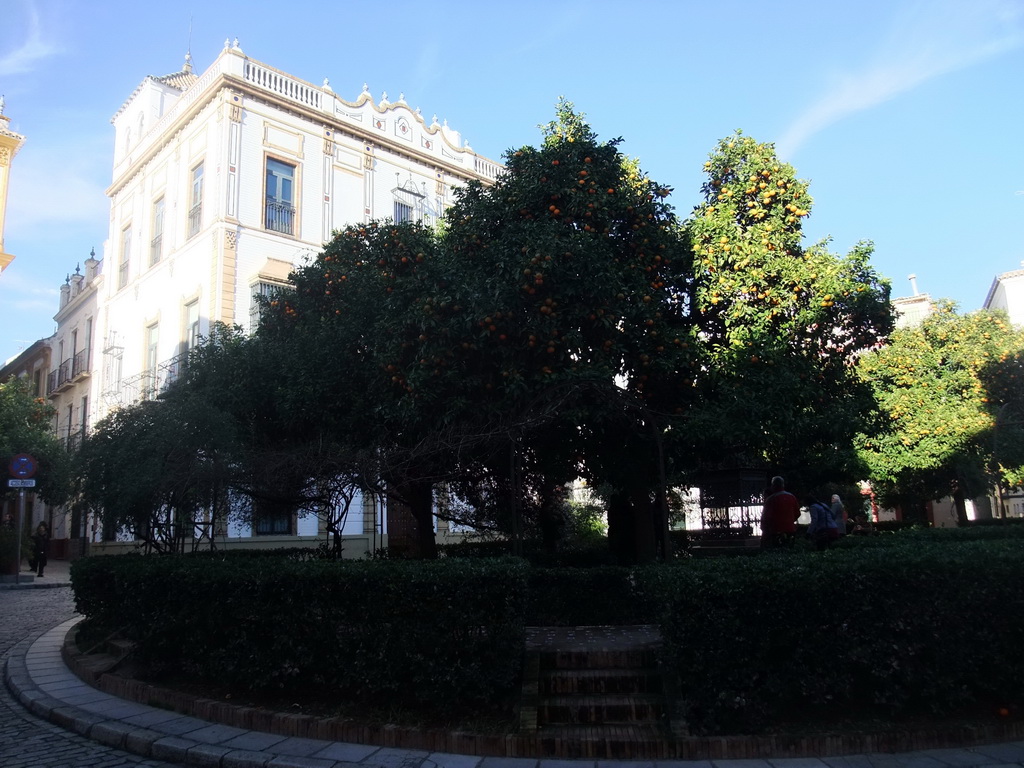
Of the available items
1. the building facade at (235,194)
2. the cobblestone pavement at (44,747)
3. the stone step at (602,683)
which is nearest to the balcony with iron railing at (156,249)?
the building facade at (235,194)

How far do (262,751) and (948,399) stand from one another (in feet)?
68.5

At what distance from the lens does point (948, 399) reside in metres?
21.0

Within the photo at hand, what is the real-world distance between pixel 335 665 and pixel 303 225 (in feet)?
57.5

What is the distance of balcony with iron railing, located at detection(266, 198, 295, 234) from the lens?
21156 mm

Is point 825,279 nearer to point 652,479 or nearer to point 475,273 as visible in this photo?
point 652,479

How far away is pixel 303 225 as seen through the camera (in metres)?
21.6

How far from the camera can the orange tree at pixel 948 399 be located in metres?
20.3

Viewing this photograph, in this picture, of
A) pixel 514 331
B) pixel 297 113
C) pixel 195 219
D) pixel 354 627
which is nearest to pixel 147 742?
pixel 354 627

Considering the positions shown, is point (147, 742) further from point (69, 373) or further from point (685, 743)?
point (69, 373)

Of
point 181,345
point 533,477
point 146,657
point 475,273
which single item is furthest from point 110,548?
point 475,273

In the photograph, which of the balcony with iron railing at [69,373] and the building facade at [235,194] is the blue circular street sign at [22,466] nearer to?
the building facade at [235,194]

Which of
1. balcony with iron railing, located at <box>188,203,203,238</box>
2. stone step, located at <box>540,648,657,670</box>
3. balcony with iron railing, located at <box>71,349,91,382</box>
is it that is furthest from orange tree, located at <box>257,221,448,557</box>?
balcony with iron railing, located at <box>71,349,91,382</box>

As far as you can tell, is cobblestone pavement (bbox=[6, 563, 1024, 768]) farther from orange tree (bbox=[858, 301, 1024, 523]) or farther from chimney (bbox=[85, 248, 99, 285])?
chimney (bbox=[85, 248, 99, 285])

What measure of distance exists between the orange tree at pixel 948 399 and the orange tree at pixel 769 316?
1137cm
